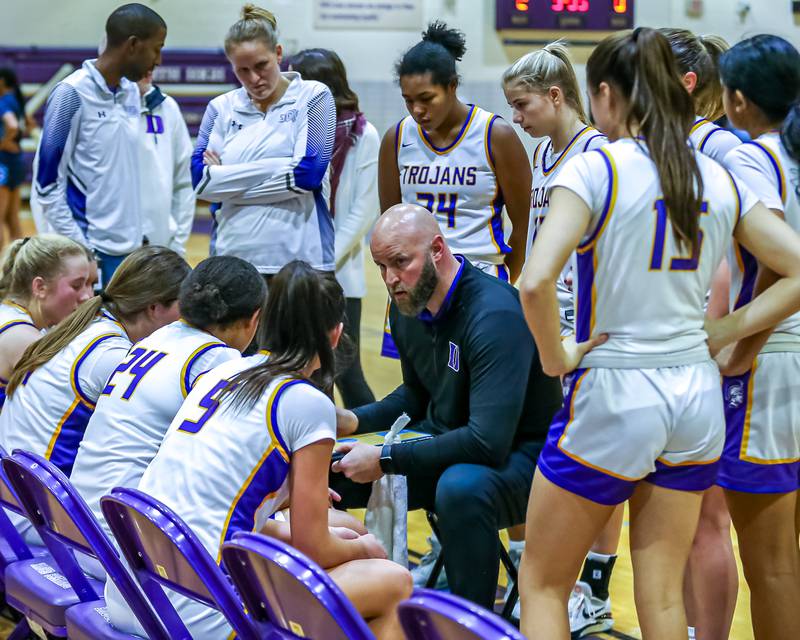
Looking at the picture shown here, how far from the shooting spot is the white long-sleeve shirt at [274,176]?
14.4ft

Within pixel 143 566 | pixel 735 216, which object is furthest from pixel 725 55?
pixel 143 566

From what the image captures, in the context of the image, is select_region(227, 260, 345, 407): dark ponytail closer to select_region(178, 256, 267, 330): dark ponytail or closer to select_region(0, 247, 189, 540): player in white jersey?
select_region(178, 256, 267, 330): dark ponytail

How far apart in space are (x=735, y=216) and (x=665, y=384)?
375 mm

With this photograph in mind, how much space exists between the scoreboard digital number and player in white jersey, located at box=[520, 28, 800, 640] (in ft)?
24.2

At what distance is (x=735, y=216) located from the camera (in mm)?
2227

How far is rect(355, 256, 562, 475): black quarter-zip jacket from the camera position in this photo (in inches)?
117

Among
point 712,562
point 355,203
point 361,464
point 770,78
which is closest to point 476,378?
point 361,464

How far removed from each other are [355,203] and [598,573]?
225cm

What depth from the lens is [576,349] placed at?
224 centimetres

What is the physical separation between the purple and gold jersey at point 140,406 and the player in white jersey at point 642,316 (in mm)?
955

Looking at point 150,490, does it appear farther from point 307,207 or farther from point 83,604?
point 307,207

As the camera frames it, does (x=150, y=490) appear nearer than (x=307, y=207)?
Yes

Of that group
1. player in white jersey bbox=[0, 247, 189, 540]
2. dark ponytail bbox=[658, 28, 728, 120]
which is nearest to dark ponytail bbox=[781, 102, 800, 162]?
dark ponytail bbox=[658, 28, 728, 120]

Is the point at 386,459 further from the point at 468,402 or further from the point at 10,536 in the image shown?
the point at 10,536
